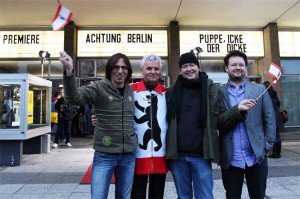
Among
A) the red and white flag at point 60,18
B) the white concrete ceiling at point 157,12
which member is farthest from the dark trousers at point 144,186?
the white concrete ceiling at point 157,12

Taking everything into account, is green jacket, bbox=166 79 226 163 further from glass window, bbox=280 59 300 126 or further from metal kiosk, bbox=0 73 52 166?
glass window, bbox=280 59 300 126

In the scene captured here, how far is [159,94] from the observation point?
287 centimetres

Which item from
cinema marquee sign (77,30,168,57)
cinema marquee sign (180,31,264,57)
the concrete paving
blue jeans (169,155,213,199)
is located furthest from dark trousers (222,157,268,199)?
cinema marquee sign (180,31,264,57)

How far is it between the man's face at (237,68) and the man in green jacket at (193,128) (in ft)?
0.70

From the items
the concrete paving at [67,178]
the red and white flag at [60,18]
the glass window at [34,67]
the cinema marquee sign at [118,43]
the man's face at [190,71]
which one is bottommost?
the concrete paving at [67,178]

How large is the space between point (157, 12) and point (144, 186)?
10360mm

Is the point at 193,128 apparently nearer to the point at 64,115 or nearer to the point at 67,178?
the point at 67,178

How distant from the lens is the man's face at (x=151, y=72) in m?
2.82

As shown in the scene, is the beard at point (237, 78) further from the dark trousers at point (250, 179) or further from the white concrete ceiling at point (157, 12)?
the white concrete ceiling at point (157, 12)

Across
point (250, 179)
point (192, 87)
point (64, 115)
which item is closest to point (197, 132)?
point (192, 87)

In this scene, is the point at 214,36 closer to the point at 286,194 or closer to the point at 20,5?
the point at 20,5

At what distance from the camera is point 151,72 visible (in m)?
2.82

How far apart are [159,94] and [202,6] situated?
976 centimetres

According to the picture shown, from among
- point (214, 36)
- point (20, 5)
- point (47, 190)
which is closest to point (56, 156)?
point (47, 190)
